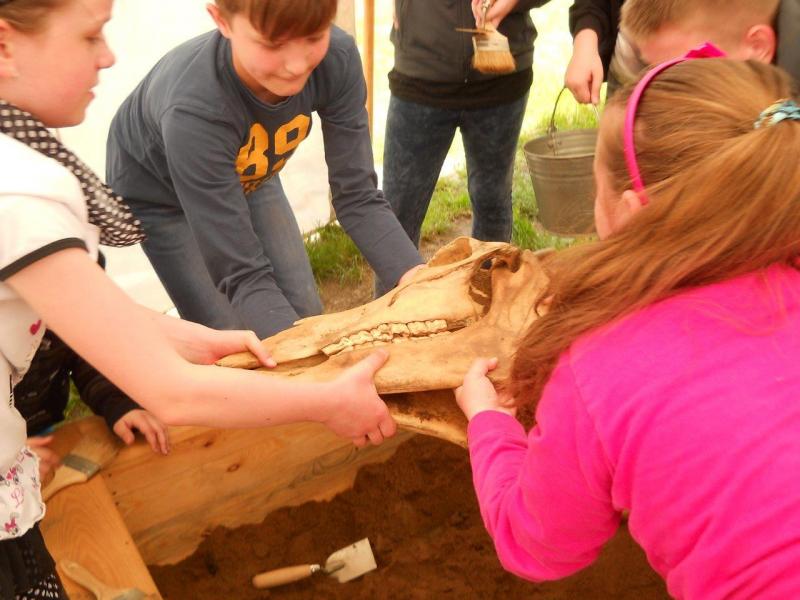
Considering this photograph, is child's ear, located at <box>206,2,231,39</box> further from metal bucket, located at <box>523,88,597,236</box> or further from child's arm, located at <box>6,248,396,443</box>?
metal bucket, located at <box>523,88,597,236</box>

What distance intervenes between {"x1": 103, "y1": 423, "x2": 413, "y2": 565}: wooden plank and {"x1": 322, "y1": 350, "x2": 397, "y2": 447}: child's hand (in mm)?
477

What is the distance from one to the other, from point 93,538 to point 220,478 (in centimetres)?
39

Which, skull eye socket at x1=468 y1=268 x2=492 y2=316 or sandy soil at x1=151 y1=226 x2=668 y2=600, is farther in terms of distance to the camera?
sandy soil at x1=151 y1=226 x2=668 y2=600

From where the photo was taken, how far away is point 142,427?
170 centimetres

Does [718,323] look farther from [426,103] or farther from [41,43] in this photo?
[426,103]

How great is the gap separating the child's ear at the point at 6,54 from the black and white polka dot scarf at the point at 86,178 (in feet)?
Result: 0.13

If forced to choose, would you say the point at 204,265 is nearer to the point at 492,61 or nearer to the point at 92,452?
the point at 92,452

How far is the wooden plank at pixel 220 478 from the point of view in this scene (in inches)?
69.2

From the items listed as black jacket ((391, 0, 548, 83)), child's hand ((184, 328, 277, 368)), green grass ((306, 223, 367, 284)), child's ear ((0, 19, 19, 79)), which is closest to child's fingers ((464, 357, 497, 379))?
child's hand ((184, 328, 277, 368))

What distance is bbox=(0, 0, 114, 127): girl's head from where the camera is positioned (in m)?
1.08

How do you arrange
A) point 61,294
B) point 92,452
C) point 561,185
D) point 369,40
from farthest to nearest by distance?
point 369,40, point 561,185, point 92,452, point 61,294

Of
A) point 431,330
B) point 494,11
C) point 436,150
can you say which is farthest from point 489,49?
point 431,330

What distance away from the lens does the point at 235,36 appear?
68.4 inches

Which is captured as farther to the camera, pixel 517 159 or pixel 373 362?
pixel 517 159
